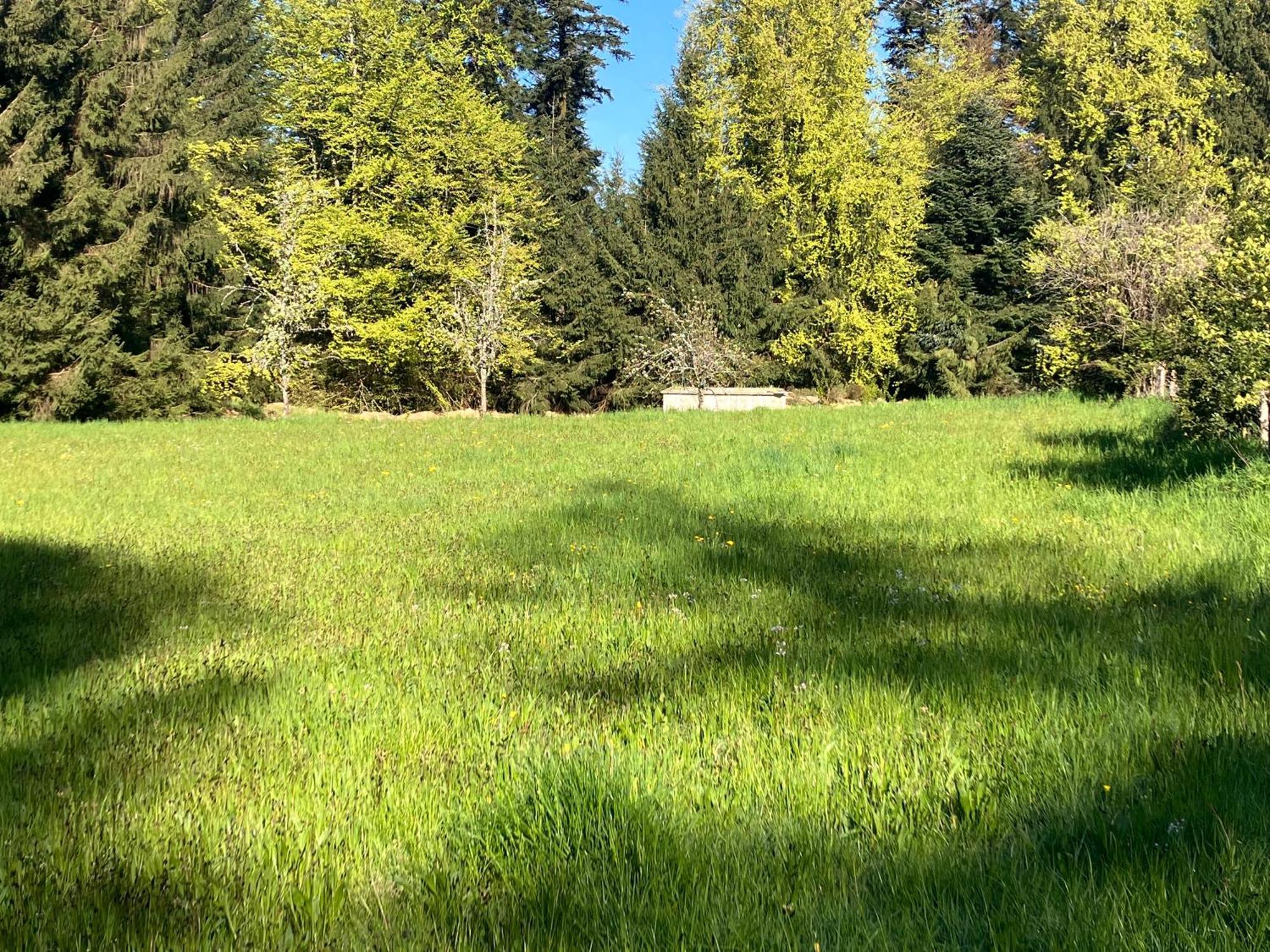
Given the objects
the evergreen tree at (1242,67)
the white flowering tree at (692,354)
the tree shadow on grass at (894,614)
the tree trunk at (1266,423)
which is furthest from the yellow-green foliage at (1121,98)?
the tree shadow on grass at (894,614)

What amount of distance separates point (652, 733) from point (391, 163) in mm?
28624

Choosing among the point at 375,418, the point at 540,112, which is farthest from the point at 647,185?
the point at 375,418

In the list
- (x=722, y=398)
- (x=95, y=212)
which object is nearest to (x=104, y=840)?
(x=722, y=398)

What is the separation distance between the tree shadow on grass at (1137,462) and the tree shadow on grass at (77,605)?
7.20 meters

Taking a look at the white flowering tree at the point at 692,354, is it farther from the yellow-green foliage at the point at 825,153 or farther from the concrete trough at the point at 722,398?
the yellow-green foliage at the point at 825,153

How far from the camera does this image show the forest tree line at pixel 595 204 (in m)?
23.6

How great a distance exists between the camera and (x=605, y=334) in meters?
29.4

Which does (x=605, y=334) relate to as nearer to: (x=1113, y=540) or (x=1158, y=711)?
(x=1113, y=540)

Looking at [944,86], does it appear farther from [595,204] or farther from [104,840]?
[104,840]

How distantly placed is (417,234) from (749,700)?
28167mm

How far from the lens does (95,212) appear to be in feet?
72.2

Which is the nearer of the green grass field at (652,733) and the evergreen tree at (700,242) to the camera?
the green grass field at (652,733)

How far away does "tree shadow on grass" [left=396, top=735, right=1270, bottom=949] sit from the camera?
66.6 inches

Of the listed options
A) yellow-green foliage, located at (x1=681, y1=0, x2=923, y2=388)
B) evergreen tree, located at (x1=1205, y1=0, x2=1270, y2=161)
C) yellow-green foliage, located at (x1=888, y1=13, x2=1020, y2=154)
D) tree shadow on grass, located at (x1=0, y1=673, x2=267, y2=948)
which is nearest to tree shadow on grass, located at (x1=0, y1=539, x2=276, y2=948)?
tree shadow on grass, located at (x1=0, y1=673, x2=267, y2=948)
